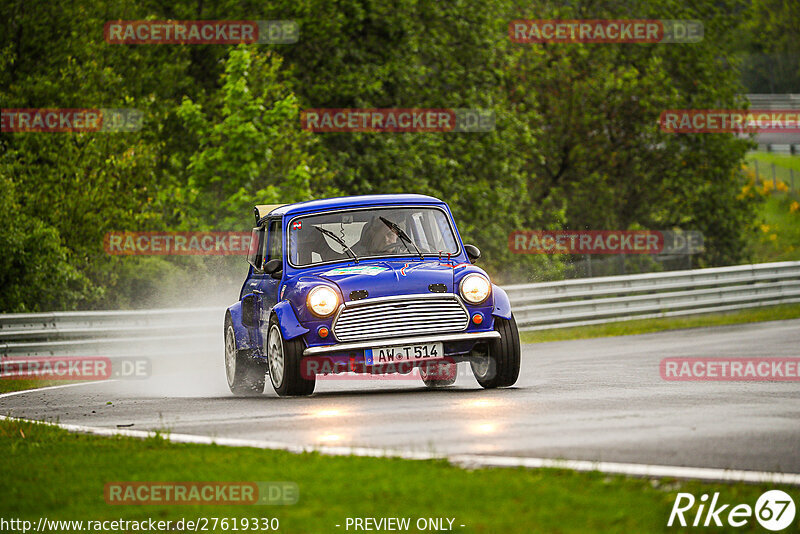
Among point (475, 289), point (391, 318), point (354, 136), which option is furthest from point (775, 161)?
point (391, 318)

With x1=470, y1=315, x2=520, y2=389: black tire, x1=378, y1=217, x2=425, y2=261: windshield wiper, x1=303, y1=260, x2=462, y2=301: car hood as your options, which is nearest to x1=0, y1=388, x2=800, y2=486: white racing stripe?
x1=303, y1=260, x2=462, y2=301: car hood

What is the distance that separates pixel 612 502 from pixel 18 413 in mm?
7930

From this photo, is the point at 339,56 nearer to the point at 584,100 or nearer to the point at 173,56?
the point at 173,56

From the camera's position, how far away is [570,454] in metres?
7.91

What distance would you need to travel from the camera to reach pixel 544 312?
24.7m

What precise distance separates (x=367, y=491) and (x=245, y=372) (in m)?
7.53

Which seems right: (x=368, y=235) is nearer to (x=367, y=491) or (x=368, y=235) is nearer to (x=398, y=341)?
(x=398, y=341)

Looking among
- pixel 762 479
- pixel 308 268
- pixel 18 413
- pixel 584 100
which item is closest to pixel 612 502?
pixel 762 479

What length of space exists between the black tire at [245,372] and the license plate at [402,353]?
2135 millimetres

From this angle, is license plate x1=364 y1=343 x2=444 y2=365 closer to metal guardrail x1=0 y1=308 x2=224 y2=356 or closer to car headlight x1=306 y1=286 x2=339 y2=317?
car headlight x1=306 y1=286 x2=339 y2=317

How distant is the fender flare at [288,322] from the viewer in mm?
12141

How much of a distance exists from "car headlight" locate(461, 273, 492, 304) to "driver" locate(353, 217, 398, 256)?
Answer: 1.03 metres

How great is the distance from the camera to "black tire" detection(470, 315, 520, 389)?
12555mm

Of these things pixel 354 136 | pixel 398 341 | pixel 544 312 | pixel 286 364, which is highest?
pixel 354 136
